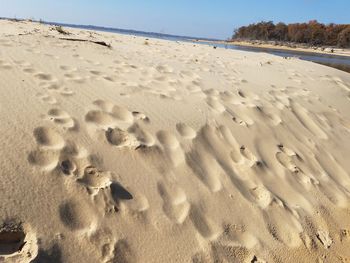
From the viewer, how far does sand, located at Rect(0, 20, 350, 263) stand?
78.6 inches

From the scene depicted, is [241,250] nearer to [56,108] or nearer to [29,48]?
[56,108]

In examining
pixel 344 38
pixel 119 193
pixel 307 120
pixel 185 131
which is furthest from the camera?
pixel 344 38

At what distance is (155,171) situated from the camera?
8.43 feet

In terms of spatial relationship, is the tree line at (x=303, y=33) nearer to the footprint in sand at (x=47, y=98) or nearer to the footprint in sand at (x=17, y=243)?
the footprint in sand at (x=47, y=98)

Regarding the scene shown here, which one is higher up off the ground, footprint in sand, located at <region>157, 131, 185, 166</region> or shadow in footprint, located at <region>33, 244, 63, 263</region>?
footprint in sand, located at <region>157, 131, 185, 166</region>

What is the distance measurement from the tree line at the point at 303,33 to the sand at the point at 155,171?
70490 mm

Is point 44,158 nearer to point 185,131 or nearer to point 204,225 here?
point 204,225

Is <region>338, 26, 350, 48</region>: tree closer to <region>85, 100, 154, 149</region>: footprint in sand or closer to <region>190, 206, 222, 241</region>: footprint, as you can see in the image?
<region>85, 100, 154, 149</region>: footprint in sand

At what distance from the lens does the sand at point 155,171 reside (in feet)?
6.55

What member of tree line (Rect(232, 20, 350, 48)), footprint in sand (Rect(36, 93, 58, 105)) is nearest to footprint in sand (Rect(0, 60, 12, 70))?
footprint in sand (Rect(36, 93, 58, 105))

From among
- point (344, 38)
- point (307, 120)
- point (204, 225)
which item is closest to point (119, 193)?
point (204, 225)

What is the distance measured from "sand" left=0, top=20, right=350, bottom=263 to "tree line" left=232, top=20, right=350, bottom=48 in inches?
2775

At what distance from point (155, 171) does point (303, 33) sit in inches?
3067

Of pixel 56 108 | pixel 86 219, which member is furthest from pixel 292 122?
pixel 86 219
